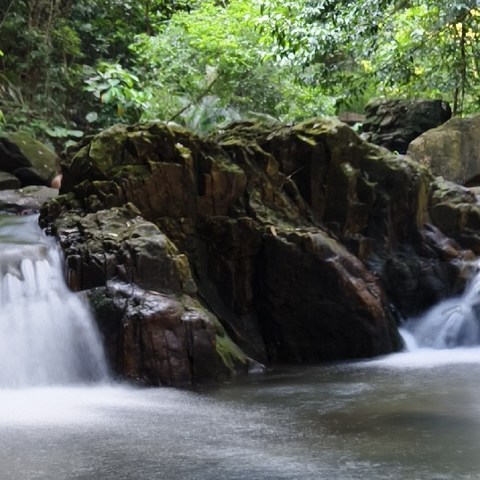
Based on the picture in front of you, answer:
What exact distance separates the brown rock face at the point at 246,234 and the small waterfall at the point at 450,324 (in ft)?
1.27

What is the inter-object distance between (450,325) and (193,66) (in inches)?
366

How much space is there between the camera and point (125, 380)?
7453mm

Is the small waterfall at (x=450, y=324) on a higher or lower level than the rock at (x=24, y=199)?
lower

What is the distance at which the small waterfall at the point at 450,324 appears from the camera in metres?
9.61

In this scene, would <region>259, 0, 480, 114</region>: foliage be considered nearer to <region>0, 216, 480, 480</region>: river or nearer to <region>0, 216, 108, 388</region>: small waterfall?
<region>0, 216, 480, 480</region>: river

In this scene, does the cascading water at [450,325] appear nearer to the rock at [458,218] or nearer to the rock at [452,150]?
the rock at [458,218]

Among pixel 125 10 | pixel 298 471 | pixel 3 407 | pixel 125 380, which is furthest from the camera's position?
pixel 125 10

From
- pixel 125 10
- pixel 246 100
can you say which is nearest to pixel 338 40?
pixel 246 100

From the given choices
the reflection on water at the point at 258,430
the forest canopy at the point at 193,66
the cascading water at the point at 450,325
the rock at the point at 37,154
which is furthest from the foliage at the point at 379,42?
the reflection on water at the point at 258,430

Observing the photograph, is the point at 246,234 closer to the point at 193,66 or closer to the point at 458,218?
the point at 458,218

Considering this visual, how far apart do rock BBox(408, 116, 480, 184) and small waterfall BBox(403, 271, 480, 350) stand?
18.9 ft

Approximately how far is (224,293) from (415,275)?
2.88 metres

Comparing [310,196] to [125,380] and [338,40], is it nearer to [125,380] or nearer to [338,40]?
[338,40]

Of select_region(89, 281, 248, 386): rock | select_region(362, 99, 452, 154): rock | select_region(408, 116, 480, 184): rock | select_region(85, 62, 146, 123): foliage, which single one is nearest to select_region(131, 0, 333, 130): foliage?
select_region(85, 62, 146, 123): foliage
